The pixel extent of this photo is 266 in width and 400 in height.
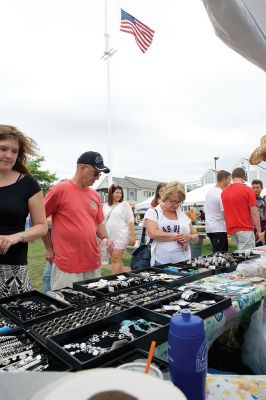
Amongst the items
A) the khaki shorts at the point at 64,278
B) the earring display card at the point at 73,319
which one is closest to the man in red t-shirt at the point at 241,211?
the khaki shorts at the point at 64,278

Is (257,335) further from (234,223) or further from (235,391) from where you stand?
(234,223)

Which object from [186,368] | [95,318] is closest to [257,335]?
[95,318]

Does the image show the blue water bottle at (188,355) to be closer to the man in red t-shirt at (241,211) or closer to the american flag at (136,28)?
the man in red t-shirt at (241,211)

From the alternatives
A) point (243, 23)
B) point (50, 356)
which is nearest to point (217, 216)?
point (243, 23)

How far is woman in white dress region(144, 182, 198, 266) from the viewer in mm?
2590

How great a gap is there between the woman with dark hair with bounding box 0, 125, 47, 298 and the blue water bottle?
121 centimetres

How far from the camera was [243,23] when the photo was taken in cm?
92

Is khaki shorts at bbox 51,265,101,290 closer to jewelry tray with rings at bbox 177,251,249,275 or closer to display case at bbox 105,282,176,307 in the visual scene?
display case at bbox 105,282,176,307

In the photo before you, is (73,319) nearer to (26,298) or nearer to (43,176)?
(26,298)

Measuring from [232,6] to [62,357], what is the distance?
121cm

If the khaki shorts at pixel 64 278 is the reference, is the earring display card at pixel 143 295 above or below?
above

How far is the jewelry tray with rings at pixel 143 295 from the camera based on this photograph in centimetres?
143

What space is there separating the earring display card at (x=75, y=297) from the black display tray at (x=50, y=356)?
11.8 inches

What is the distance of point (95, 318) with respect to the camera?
125cm
